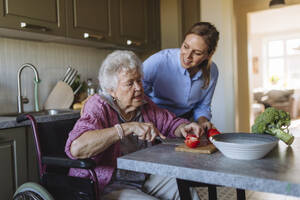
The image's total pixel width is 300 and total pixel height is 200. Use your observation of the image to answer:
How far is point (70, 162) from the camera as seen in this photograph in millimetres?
1225

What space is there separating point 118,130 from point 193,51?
759 mm

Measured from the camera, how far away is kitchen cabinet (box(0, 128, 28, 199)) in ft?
6.11

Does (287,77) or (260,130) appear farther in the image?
(287,77)

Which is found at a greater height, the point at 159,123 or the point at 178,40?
the point at 178,40

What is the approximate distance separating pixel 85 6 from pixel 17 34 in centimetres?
66

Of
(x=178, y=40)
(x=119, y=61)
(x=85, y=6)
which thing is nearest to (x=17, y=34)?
(x=85, y=6)

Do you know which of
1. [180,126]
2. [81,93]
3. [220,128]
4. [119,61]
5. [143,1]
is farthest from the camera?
[220,128]

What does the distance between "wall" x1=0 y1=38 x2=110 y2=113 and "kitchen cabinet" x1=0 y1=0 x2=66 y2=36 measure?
0.38 meters

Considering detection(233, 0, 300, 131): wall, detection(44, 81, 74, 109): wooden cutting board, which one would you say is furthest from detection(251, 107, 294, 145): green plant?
detection(233, 0, 300, 131): wall

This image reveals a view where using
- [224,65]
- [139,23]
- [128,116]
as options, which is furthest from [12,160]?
[224,65]

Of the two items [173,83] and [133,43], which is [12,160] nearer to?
[173,83]

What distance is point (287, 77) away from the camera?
10.2 meters

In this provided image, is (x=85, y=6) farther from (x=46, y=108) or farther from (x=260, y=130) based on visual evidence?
(x=260, y=130)

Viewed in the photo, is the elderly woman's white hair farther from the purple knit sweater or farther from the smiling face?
the smiling face
